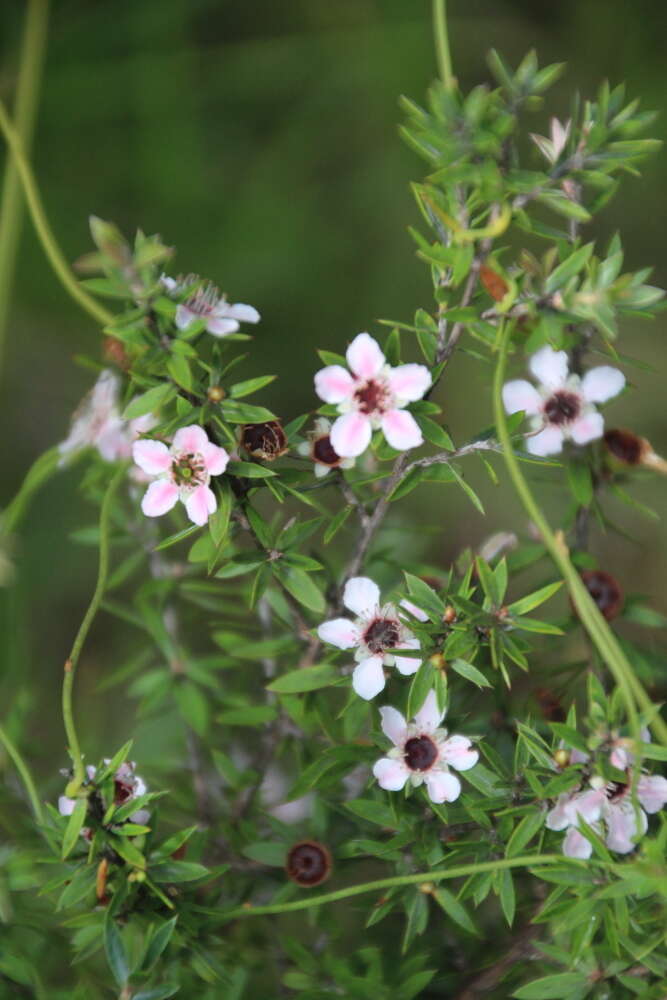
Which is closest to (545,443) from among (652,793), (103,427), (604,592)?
(604,592)

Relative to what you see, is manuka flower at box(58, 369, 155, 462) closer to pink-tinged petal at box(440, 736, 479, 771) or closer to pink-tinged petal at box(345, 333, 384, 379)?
pink-tinged petal at box(345, 333, 384, 379)

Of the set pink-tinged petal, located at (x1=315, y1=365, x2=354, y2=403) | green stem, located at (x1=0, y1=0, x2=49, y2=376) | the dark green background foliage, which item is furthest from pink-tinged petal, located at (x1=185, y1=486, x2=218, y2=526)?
the dark green background foliage

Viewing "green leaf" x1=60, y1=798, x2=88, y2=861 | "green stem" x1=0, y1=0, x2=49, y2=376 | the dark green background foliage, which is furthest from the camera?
the dark green background foliage

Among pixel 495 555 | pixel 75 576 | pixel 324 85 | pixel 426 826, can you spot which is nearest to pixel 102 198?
pixel 324 85

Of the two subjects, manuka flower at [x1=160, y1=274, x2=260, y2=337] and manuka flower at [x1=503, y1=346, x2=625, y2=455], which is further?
manuka flower at [x1=503, y1=346, x2=625, y2=455]

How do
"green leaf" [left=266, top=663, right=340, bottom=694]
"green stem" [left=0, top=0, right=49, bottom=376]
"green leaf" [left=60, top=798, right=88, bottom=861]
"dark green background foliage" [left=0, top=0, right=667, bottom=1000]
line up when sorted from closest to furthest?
"green leaf" [left=60, top=798, right=88, bottom=861], "green leaf" [left=266, top=663, right=340, bottom=694], "green stem" [left=0, top=0, right=49, bottom=376], "dark green background foliage" [left=0, top=0, right=667, bottom=1000]

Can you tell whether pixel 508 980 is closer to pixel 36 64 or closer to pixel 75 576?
pixel 75 576
